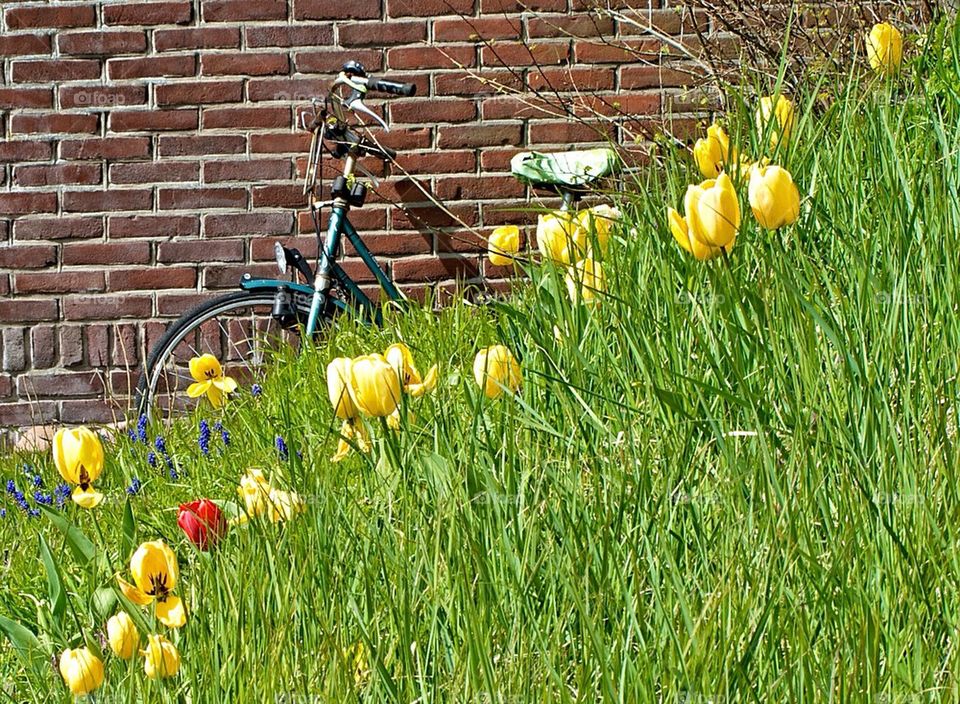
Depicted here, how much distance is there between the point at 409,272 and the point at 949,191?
2872 millimetres

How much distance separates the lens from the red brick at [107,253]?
4.16 meters

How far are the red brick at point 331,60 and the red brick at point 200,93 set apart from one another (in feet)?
0.79

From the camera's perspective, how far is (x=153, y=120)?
4105 millimetres

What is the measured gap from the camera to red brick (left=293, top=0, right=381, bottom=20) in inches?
160

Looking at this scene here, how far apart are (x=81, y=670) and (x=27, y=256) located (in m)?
3.57

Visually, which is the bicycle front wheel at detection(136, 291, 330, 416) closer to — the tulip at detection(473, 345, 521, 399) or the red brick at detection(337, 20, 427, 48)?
the red brick at detection(337, 20, 427, 48)

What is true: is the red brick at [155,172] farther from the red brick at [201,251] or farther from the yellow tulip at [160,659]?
the yellow tulip at [160,659]

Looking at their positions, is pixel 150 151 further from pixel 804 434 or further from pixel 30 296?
pixel 804 434

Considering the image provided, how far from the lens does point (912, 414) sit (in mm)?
1145

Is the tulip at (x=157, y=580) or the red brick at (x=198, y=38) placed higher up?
the red brick at (x=198, y=38)

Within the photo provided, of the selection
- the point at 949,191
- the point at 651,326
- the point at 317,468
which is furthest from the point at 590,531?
the point at 949,191

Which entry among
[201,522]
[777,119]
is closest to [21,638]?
[201,522]

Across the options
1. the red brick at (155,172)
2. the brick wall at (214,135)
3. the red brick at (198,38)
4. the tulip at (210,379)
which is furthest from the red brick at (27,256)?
the tulip at (210,379)

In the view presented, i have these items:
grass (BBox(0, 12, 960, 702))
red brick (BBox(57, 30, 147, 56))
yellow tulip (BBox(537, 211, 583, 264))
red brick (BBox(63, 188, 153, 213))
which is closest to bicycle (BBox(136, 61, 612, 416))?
red brick (BBox(63, 188, 153, 213))
